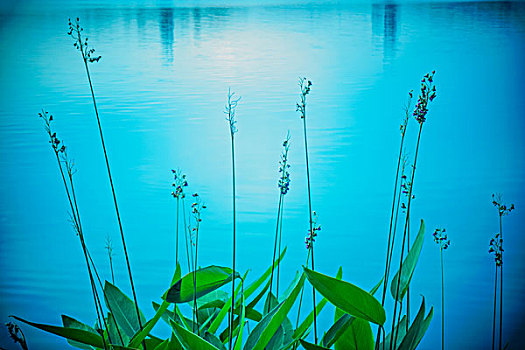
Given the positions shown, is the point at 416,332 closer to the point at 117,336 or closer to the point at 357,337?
the point at 357,337

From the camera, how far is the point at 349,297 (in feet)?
2.32

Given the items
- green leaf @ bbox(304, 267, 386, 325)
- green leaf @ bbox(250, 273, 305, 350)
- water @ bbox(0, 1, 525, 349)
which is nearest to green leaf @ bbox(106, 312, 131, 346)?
green leaf @ bbox(250, 273, 305, 350)

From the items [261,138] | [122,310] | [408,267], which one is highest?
[408,267]

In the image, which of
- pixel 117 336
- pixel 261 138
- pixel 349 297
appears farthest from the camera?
pixel 261 138

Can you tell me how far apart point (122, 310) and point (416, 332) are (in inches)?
17.9

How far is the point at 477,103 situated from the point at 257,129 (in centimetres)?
92

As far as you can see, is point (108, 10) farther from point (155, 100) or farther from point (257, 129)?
point (257, 129)

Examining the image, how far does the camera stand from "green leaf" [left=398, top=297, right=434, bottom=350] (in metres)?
0.82

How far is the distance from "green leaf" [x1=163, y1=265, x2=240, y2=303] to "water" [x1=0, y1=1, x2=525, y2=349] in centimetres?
79

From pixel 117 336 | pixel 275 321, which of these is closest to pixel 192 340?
pixel 275 321

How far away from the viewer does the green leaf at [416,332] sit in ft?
2.71

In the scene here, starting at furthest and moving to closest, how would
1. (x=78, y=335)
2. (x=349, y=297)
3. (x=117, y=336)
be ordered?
(x=117, y=336) → (x=78, y=335) → (x=349, y=297)

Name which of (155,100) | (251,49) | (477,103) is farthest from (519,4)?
(155,100)

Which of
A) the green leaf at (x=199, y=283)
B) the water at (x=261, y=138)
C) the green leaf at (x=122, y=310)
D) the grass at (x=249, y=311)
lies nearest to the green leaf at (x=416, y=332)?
the grass at (x=249, y=311)
